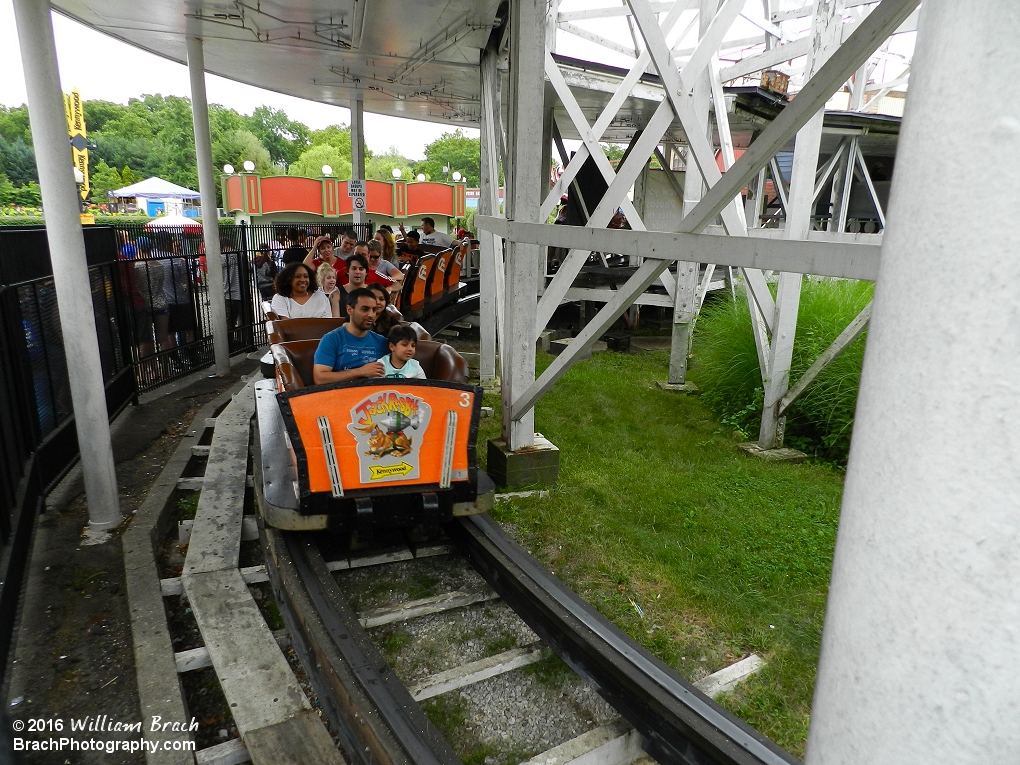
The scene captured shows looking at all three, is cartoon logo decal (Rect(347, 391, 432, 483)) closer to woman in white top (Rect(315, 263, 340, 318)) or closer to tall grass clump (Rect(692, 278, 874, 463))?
woman in white top (Rect(315, 263, 340, 318))

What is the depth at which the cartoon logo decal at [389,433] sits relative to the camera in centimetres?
347

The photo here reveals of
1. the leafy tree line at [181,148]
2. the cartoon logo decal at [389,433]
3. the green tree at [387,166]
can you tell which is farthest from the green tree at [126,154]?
the cartoon logo decal at [389,433]

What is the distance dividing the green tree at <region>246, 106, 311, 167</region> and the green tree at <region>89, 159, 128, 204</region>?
1976 cm

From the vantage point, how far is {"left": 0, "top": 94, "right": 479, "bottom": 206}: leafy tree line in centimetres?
5641

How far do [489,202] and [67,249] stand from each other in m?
4.22

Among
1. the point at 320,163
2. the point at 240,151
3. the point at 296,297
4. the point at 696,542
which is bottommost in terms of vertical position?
the point at 696,542

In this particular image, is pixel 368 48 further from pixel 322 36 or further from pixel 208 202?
pixel 208 202

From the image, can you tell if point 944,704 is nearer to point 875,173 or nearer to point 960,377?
point 960,377

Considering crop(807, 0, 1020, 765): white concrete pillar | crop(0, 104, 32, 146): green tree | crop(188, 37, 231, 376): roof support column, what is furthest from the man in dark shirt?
crop(0, 104, 32, 146): green tree

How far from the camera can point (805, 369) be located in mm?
6043

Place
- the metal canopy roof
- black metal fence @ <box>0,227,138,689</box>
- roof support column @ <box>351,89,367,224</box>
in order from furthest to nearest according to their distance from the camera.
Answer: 1. roof support column @ <box>351,89,367,224</box>
2. the metal canopy roof
3. black metal fence @ <box>0,227,138,689</box>

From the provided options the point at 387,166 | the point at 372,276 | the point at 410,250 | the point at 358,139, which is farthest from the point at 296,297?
the point at 387,166

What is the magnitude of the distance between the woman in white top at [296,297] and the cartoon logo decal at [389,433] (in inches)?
120

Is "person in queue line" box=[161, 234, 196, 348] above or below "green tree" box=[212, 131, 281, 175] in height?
below
